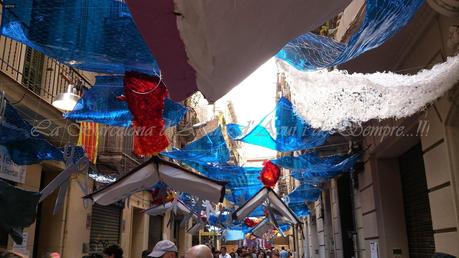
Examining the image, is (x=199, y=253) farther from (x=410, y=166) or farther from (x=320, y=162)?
(x=320, y=162)

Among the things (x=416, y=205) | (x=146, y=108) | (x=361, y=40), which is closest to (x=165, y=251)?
(x=146, y=108)

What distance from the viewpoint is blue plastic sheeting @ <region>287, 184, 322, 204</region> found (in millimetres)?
17577

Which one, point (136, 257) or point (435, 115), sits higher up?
point (435, 115)

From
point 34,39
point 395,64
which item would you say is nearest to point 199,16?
point 34,39

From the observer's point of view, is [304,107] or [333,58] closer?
[333,58]

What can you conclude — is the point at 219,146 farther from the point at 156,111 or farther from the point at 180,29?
the point at 180,29

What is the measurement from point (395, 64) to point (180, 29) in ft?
20.1

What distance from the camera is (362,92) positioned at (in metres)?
5.87

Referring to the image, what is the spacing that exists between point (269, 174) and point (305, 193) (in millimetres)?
6384

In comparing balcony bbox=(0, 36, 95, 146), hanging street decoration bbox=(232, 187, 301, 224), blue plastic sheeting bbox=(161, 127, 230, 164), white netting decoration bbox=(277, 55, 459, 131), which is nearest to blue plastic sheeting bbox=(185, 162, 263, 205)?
blue plastic sheeting bbox=(161, 127, 230, 164)

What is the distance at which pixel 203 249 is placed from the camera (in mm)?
3924

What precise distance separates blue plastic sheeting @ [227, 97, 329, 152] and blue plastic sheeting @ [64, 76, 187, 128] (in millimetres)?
1868

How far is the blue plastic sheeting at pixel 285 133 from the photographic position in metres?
8.84

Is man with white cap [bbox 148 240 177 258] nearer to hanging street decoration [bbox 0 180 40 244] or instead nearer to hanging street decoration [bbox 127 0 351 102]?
hanging street decoration [bbox 0 180 40 244]
